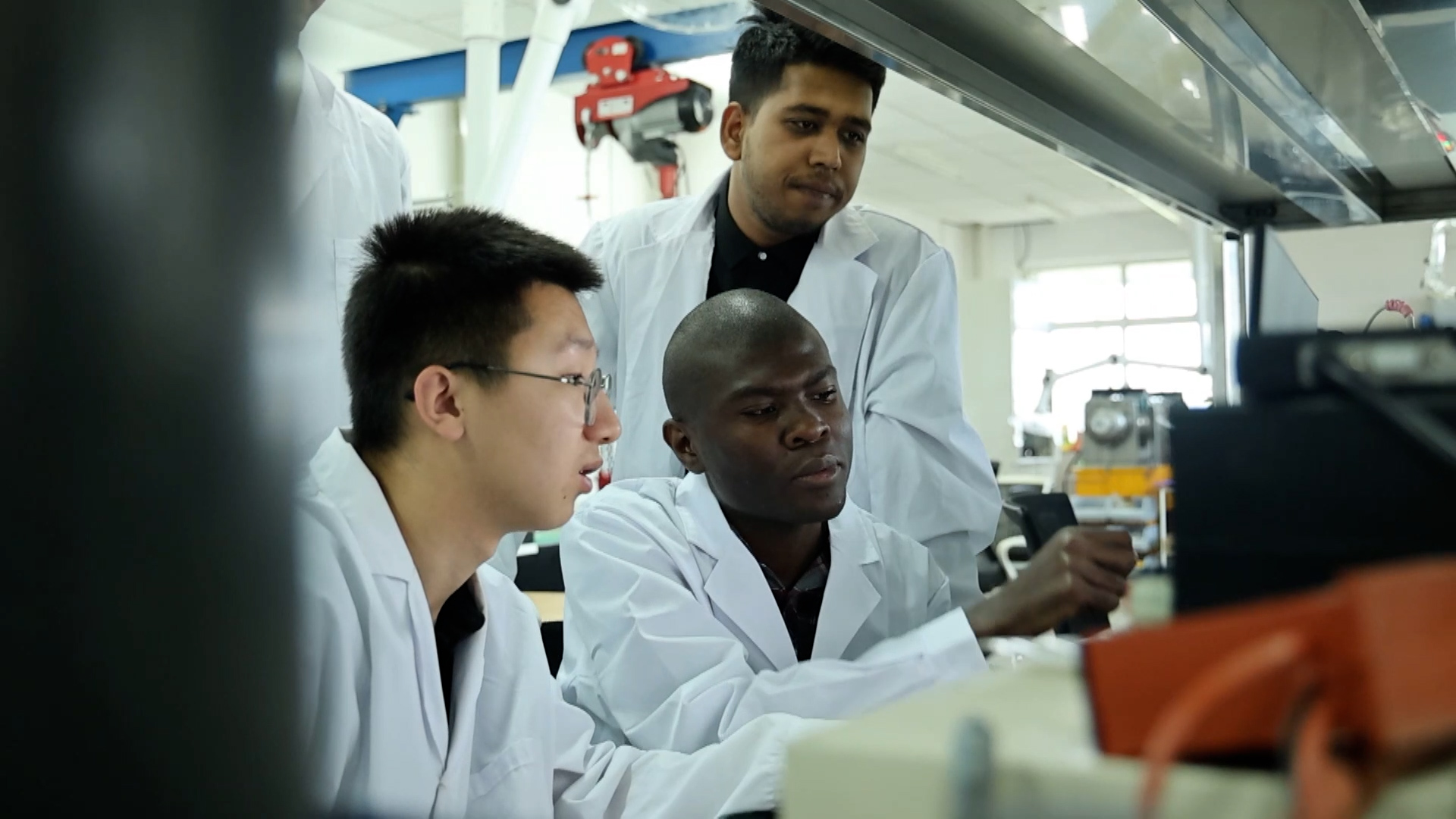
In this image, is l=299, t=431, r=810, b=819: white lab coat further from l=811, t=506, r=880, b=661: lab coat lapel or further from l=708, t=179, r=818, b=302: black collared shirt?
l=708, t=179, r=818, b=302: black collared shirt

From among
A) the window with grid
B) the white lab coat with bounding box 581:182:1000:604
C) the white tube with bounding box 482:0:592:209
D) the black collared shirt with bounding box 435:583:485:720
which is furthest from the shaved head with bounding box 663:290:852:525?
the window with grid

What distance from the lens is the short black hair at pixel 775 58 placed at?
5.73 feet

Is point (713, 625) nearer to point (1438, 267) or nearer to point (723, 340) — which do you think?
point (723, 340)

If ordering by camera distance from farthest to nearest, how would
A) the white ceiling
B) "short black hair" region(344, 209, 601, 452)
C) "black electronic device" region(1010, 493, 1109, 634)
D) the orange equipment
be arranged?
the white ceiling → "black electronic device" region(1010, 493, 1109, 634) → "short black hair" region(344, 209, 601, 452) → the orange equipment

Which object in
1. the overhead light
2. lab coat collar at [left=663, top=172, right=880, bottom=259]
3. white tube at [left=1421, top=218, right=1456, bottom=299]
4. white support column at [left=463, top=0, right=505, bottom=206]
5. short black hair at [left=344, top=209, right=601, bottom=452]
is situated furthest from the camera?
white support column at [left=463, top=0, right=505, bottom=206]

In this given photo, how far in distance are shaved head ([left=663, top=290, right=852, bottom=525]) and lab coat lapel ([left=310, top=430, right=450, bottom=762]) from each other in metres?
0.50

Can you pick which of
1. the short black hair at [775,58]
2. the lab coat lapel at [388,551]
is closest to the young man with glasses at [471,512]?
the lab coat lapel at [388,551]

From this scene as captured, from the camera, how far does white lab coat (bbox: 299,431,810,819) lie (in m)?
0.99

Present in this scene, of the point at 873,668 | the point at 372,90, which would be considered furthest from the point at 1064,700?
the point at 372,90

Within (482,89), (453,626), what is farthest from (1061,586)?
(482,89)

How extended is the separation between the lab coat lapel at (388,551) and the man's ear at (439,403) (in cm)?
7

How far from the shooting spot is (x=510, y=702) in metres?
1.20

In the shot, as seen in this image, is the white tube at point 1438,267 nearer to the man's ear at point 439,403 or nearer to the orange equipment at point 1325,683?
the man's ear at point 439,403

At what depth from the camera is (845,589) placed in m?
1.52
